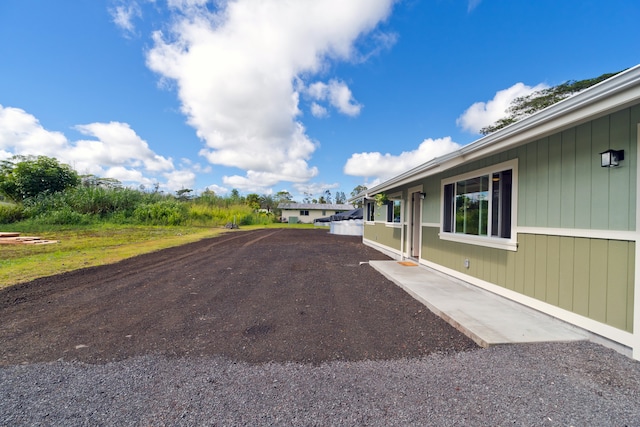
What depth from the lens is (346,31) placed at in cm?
867

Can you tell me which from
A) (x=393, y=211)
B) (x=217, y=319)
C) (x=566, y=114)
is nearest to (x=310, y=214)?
(x=393, y=211)

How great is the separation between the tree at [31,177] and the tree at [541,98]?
34.5 metres

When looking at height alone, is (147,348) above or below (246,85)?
below

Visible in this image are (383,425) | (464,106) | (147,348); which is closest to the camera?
(383,425)

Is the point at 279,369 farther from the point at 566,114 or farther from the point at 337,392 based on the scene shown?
the point at 566,114

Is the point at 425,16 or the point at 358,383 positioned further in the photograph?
the point at 425,16

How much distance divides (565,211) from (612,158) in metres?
0.79

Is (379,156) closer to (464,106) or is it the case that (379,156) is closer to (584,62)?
(464,106)

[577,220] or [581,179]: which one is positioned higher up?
[581,179]

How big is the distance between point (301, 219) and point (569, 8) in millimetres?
40871

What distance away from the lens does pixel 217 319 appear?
11.6ft

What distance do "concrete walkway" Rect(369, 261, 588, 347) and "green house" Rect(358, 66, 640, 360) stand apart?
0.16m

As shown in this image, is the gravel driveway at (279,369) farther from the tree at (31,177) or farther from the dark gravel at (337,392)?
the tree at (31,177)

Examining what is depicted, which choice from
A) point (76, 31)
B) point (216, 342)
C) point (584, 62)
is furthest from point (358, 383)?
point (584, 62)
